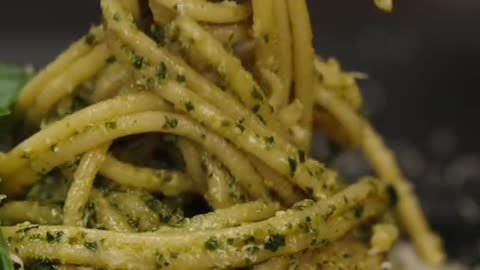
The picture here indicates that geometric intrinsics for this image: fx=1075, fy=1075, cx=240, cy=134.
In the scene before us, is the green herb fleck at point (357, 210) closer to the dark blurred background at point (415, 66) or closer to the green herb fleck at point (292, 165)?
the green herb fleck at point (292, 165)

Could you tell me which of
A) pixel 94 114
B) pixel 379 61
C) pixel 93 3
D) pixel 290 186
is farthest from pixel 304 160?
pixel 93 3

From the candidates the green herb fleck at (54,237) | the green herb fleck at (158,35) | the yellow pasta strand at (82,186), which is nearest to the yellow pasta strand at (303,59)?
the green herb fleck at (158,35)

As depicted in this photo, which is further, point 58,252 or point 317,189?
point 317,189

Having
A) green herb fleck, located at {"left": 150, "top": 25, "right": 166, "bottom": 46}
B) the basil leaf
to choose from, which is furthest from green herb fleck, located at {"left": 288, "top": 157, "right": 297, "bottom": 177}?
the basil leaf

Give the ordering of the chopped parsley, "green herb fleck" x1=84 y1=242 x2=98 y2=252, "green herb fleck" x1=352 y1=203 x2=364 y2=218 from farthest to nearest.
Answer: "green herb fleck" x1=352 y1=203 x2=364 y2=218 < the chopped parsley < "green herb fleck" x1=84 y1=242 x2=98 y2=252

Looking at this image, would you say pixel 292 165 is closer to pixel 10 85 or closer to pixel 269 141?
pixel 269 141

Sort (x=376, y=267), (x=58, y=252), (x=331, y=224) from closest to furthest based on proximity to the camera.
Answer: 1. (x=58, y=252)
2. (x=331, y=224)
3. (x=376, y=267)

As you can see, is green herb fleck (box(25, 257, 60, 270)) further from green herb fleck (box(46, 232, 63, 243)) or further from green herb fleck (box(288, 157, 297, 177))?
green herb fleck (box(288, 157, 297, 177))

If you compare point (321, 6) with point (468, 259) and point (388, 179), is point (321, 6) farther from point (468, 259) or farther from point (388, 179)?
point (388, 179)
